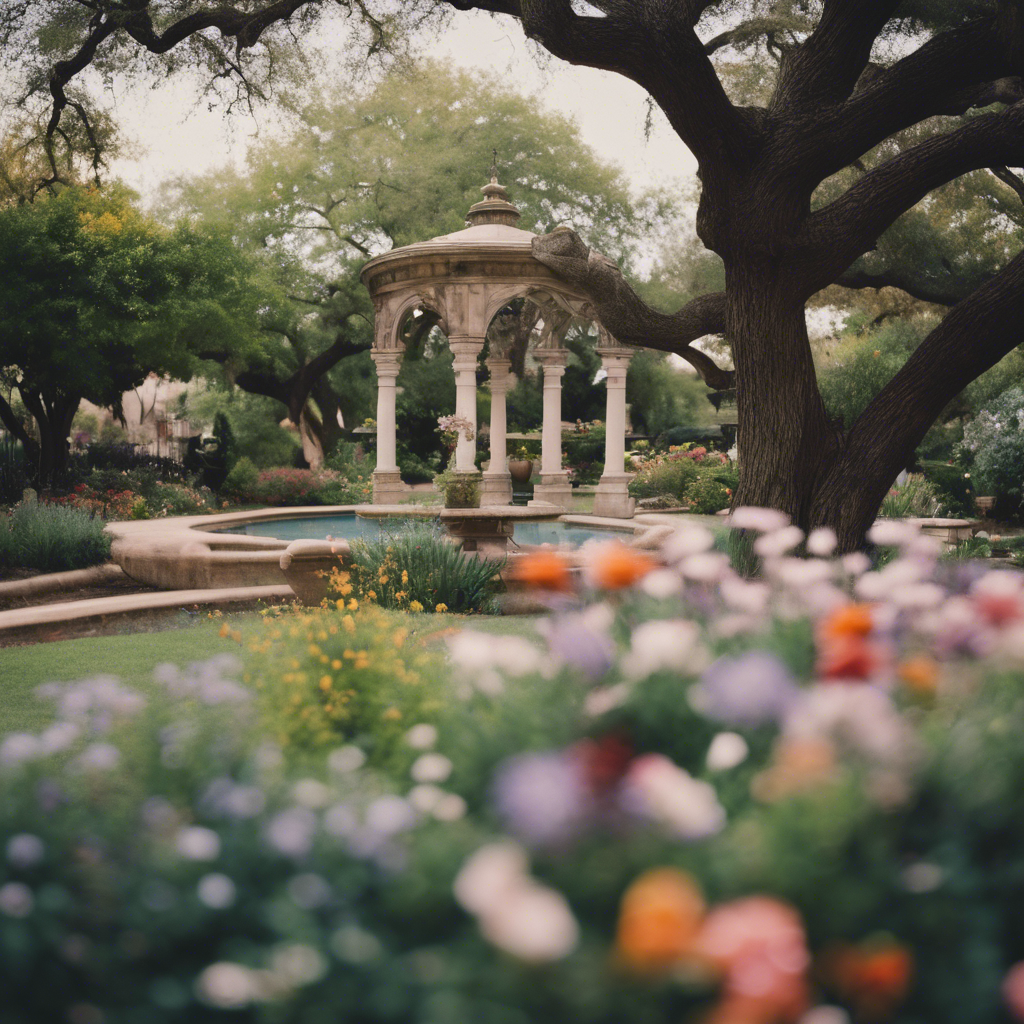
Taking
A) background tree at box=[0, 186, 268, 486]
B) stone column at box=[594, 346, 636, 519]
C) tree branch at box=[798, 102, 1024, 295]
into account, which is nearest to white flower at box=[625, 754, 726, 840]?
tree branch at box=[798, 102, 1024, 295]

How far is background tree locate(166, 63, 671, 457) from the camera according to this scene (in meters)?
25.8

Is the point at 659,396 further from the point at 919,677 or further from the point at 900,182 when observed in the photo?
the point at 919,677

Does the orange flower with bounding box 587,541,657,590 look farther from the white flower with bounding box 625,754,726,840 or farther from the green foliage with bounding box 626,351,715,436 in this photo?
the green foliage with bounding box 626,351,715,436

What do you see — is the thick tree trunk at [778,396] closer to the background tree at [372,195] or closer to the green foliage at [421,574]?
the green foliage at [421,574]

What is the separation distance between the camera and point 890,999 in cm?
133

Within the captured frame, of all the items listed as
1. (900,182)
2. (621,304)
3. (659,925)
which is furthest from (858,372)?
(659,925)

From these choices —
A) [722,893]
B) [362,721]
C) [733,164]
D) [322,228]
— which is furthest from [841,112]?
[322,228]

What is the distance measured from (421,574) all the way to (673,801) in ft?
23.4

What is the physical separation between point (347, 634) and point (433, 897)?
1955mm

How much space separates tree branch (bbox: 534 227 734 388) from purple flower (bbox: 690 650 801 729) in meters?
6.44

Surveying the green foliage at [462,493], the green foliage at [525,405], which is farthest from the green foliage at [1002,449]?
the green foliage at [525,405]

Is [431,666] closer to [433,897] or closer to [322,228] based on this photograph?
[433,897]

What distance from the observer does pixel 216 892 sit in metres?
1.52

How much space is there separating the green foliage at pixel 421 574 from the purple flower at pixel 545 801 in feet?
21.7
